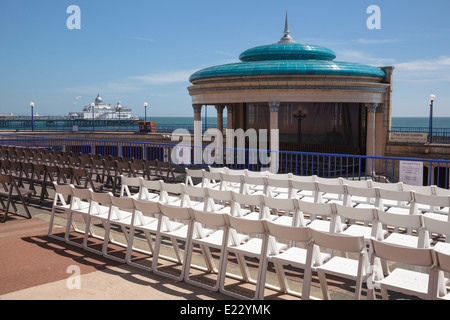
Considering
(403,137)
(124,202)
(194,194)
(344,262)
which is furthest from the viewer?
(403,137)

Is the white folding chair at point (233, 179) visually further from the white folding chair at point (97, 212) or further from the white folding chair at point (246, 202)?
the white folding chair at point (97, 212)

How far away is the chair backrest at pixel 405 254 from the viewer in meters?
4.21

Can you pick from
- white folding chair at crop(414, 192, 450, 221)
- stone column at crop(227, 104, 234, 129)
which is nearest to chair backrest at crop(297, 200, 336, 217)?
white folding chair at crop(414, 192, 450, 221)

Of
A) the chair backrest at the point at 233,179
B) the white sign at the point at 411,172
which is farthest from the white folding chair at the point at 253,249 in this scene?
the white sign at the point at 411,172

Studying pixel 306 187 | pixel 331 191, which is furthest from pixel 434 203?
pixel 306 187

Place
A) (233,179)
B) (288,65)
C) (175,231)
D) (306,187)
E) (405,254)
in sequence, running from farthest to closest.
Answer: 1. (288,65)
2. (233,179)
3. (306,187)
4. (175,231)
5. (405,254)

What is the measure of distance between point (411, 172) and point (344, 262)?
249 inches

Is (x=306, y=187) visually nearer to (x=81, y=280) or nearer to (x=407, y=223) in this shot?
(x=407, y=223)

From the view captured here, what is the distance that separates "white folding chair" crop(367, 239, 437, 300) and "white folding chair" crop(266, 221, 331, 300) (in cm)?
64

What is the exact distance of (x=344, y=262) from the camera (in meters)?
5.21

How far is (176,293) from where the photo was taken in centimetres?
548

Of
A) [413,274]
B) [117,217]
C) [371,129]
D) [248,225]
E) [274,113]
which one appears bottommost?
[413,274]

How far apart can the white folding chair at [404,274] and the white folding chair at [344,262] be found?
114 millimetres
